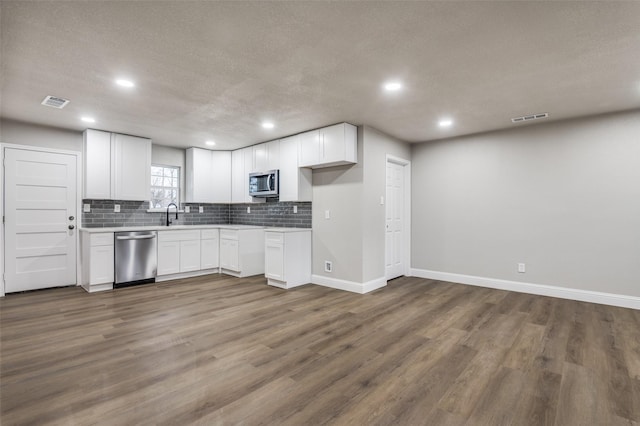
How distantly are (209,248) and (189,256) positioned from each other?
389 mm

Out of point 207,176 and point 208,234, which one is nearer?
point 208,234

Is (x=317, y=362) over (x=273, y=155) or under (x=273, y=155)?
under

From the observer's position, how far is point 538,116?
4043 millimetres

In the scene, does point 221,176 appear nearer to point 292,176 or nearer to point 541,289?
point 292,176

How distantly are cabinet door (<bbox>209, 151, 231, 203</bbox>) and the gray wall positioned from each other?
367 cm

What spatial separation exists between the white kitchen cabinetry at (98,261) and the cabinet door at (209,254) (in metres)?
1.39

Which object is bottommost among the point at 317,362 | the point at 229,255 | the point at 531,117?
the point at 317,362

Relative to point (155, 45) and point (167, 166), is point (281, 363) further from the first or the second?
point (167, 166)

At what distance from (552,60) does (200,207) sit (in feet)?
19.6

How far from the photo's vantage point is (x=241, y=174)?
20.2ft

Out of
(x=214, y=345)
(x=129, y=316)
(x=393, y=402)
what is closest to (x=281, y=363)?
(x=214, y=345)

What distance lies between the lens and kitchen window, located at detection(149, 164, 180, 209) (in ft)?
19.3

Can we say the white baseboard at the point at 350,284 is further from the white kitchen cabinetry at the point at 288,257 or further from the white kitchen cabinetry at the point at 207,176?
the white kitchen cabinetry at the point at 207,176

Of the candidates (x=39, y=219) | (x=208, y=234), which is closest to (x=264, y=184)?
(x=208, y=234)
